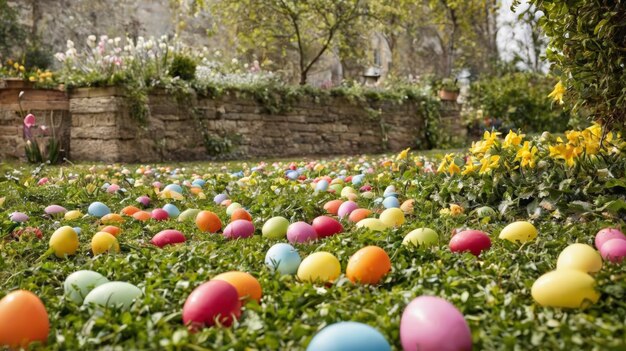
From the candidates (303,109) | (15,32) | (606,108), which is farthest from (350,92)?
(15,32)

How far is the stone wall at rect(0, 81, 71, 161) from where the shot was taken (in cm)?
782

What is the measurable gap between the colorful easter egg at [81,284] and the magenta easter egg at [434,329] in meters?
0.99

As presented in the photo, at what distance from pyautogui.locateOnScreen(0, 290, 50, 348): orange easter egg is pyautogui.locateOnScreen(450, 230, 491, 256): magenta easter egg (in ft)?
4.57

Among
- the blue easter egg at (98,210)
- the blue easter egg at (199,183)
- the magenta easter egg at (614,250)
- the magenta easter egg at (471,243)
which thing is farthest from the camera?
the blue easter egg at (199,183)

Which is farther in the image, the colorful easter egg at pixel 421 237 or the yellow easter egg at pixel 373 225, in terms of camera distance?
the yellow easter egg at pixel 373 225

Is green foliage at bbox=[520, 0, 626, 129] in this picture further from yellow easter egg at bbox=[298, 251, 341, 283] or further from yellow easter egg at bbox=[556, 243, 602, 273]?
yellow easter egg at bbox=[298, 251, 341, 283]

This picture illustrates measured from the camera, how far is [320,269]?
1837mm

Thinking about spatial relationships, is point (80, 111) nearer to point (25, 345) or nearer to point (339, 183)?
point (339, 183)

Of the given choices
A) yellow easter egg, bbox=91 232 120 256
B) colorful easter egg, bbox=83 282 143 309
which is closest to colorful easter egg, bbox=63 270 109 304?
colorful easter egg, bbox=83 282 143 309

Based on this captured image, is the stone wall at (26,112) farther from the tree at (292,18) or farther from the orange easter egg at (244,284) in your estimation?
the orange easter egg at (244,284)

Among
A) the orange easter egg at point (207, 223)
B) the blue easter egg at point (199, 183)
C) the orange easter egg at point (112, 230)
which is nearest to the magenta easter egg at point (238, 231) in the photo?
the orange easter egg at point (207, 223)

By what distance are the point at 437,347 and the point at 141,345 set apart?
682mm

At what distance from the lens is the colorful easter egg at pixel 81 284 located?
169 centimetres

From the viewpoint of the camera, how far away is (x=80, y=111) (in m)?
7.83
